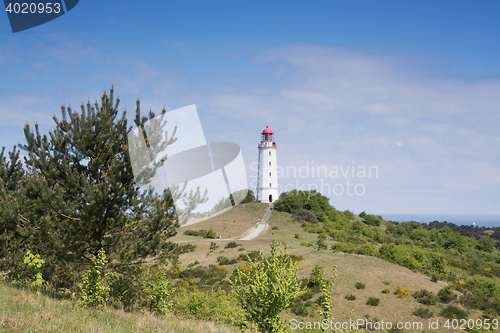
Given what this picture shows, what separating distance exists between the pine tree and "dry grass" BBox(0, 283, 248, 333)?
6.75 feet

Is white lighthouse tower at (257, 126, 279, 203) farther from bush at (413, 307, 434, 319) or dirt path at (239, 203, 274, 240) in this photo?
bush at (413, 307, 434, 319)

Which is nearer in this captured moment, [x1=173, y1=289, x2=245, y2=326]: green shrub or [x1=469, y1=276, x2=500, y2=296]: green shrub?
[x1=173, y1=289, x2=245, y2=326]: green shrub

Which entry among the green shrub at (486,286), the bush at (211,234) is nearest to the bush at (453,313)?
the green shrub at (486,286)

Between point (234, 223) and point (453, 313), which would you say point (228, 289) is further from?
point (234, 223)

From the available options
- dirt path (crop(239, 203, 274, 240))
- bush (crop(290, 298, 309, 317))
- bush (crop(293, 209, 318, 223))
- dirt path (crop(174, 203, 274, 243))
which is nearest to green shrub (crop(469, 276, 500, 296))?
bush (crop(290, 298, 309, 317))

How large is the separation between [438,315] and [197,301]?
53.0 feet

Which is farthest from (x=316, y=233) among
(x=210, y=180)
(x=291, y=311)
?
(x=210, y=180)

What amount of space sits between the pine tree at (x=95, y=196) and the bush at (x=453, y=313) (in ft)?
64.5

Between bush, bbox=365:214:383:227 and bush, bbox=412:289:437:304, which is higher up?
bush, bbox=365:214:383:227

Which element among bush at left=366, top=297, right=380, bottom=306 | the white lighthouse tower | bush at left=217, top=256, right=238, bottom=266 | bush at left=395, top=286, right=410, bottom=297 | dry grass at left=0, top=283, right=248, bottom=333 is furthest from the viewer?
the white lighthouse tower

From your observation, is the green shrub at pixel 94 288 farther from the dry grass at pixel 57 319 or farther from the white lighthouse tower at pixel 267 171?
the white lighthouse tower at pixel 267 171

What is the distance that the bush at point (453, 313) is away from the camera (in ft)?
70.7

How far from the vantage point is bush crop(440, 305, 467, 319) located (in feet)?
70.7

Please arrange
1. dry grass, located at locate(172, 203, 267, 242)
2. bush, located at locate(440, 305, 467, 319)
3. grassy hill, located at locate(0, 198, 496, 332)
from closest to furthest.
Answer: grassy hill, located at locate(0, 198, 496, 332)
bush, located at locate(440, 305, 467, 319)
dry grass, located at locate(172, 203, 267, 242)
